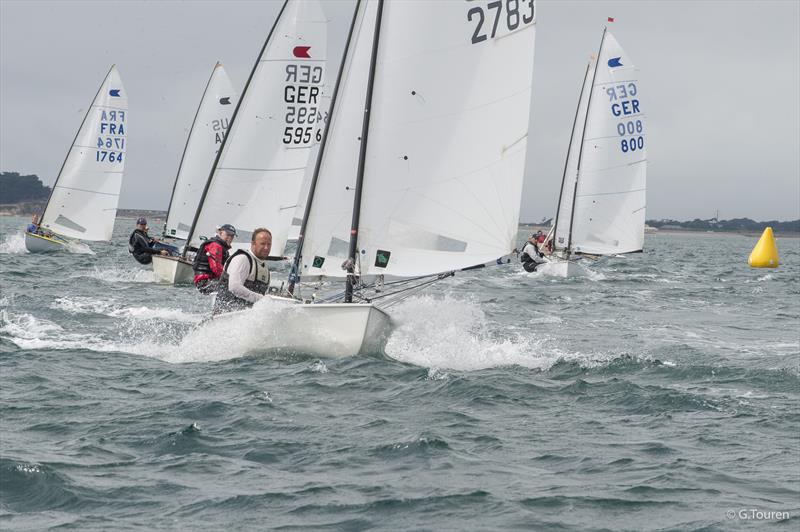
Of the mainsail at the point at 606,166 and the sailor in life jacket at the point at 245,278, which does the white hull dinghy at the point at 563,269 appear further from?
the sailor in life jacket at the point at 245,278

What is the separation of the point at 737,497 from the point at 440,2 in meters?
6.83

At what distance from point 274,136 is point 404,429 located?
46.7 ft

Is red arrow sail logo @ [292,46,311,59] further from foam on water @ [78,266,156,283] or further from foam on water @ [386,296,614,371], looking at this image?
foam on water @ [386,296,614,371]

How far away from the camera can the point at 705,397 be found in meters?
10.1

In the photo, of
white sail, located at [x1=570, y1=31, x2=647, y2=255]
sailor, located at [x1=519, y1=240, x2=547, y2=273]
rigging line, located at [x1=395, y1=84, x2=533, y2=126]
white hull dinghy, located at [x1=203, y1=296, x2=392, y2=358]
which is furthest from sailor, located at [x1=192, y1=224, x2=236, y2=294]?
white sail, located at [x1=570, y1=31, x2=647, y2=255]

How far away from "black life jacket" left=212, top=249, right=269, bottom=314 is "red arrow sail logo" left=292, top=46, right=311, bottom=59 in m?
10.1

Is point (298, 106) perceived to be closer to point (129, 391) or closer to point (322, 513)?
point (129, 391)

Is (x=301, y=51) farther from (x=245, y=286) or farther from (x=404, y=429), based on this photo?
(x=404, y=429)

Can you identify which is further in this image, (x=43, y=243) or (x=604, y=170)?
(x=43, y=243)

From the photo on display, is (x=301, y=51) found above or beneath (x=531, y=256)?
above

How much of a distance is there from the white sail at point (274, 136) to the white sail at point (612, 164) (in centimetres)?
1321

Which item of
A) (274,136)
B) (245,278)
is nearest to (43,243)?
(274,136)

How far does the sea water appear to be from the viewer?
6234 millimetres

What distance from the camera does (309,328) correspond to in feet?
36.9
